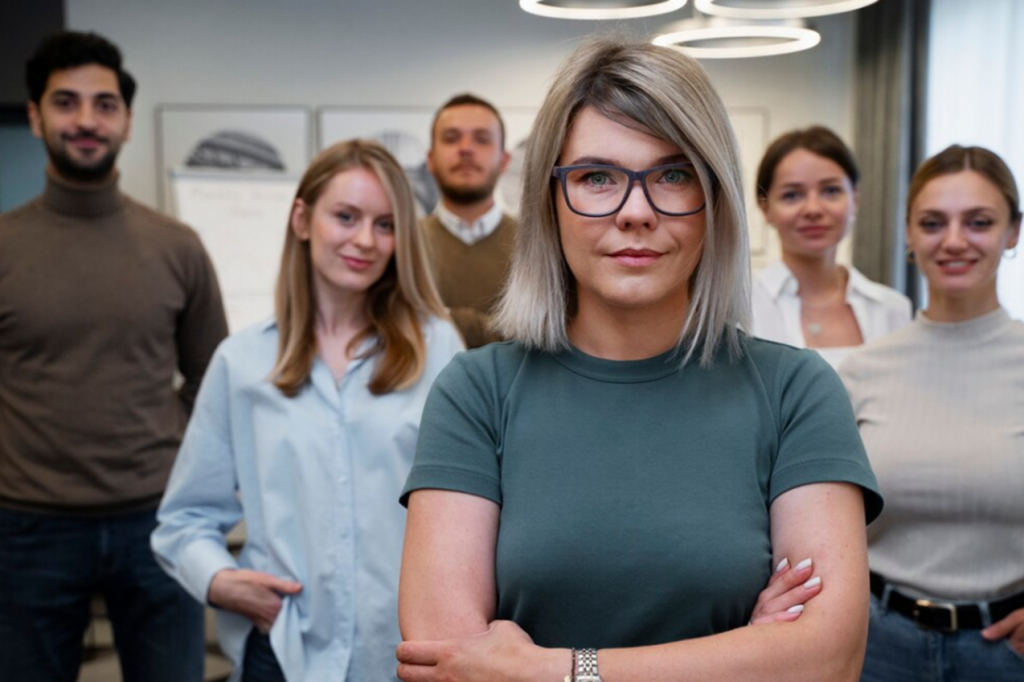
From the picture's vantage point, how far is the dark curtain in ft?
16.5

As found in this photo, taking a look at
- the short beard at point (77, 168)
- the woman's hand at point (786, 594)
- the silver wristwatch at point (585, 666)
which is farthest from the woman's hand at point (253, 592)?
the short beard at point (77, 168)

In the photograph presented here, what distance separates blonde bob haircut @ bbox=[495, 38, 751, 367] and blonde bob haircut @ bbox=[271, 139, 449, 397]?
24.8 inches

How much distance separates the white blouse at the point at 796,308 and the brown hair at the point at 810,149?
239 millimetres

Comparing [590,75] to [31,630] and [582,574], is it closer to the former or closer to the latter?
[582,574]

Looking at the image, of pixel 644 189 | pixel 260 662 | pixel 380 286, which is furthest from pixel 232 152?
pixel 644 189

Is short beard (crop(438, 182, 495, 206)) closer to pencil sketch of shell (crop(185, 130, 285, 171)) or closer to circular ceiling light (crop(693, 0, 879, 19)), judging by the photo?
circular ceiling light (crop(693, 0, 879, 19))

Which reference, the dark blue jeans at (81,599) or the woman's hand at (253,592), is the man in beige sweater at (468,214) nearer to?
the dark blue jeans at (81,599)

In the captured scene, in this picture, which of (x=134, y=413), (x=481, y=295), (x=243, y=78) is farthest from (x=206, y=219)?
(x=134, y=413)

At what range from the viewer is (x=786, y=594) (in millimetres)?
1220

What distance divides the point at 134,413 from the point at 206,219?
2980 mm

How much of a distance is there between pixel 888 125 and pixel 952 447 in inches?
140

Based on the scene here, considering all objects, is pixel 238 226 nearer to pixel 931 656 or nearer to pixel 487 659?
pixel 931 656

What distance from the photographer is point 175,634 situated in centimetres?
258

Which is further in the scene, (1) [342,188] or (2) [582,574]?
(1) [342,188]
